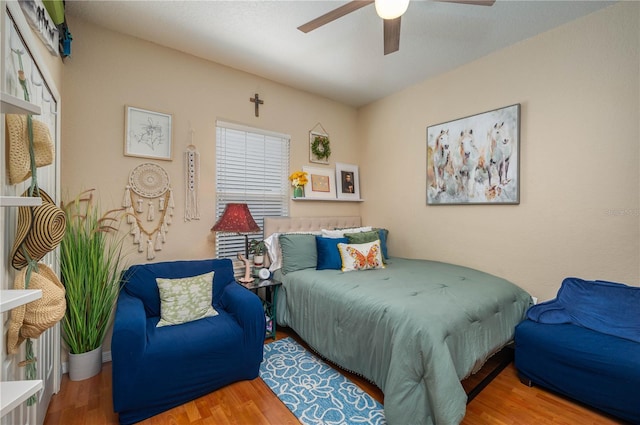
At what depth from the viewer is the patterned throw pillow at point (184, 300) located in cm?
208

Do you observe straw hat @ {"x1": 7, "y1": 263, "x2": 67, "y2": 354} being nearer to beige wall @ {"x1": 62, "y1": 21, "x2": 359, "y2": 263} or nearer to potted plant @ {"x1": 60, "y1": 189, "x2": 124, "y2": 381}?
potted plant @ {"x1": 60, "y1": 189, "x2": 124, "y2": 381}

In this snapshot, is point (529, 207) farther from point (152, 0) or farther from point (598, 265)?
point (152, 0)

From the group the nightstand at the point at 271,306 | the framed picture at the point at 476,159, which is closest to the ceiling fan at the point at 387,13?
the framed picture at the point at 476,159

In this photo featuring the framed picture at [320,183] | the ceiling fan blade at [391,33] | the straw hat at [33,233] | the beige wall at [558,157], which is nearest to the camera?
the straw hat at [33,233]

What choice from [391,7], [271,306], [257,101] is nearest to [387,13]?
[391,7]

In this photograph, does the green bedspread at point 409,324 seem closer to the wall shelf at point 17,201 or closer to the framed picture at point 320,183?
the framed picture at point 320,183

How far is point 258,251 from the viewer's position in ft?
9.56

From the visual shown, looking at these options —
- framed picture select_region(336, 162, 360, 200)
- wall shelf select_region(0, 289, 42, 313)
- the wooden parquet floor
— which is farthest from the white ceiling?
the wooden parquet floor

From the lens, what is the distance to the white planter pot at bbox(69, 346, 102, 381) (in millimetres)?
2059

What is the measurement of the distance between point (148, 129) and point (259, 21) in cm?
131

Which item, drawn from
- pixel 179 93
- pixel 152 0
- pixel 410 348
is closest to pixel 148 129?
pixel 179 93

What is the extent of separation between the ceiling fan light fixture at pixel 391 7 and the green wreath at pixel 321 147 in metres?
2.02

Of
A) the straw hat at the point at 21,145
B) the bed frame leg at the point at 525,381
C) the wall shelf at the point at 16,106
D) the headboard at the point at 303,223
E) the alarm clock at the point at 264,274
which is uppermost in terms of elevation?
the wall shelf at the point at 16,106

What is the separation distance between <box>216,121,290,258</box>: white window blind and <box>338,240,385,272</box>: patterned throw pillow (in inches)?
39.0
